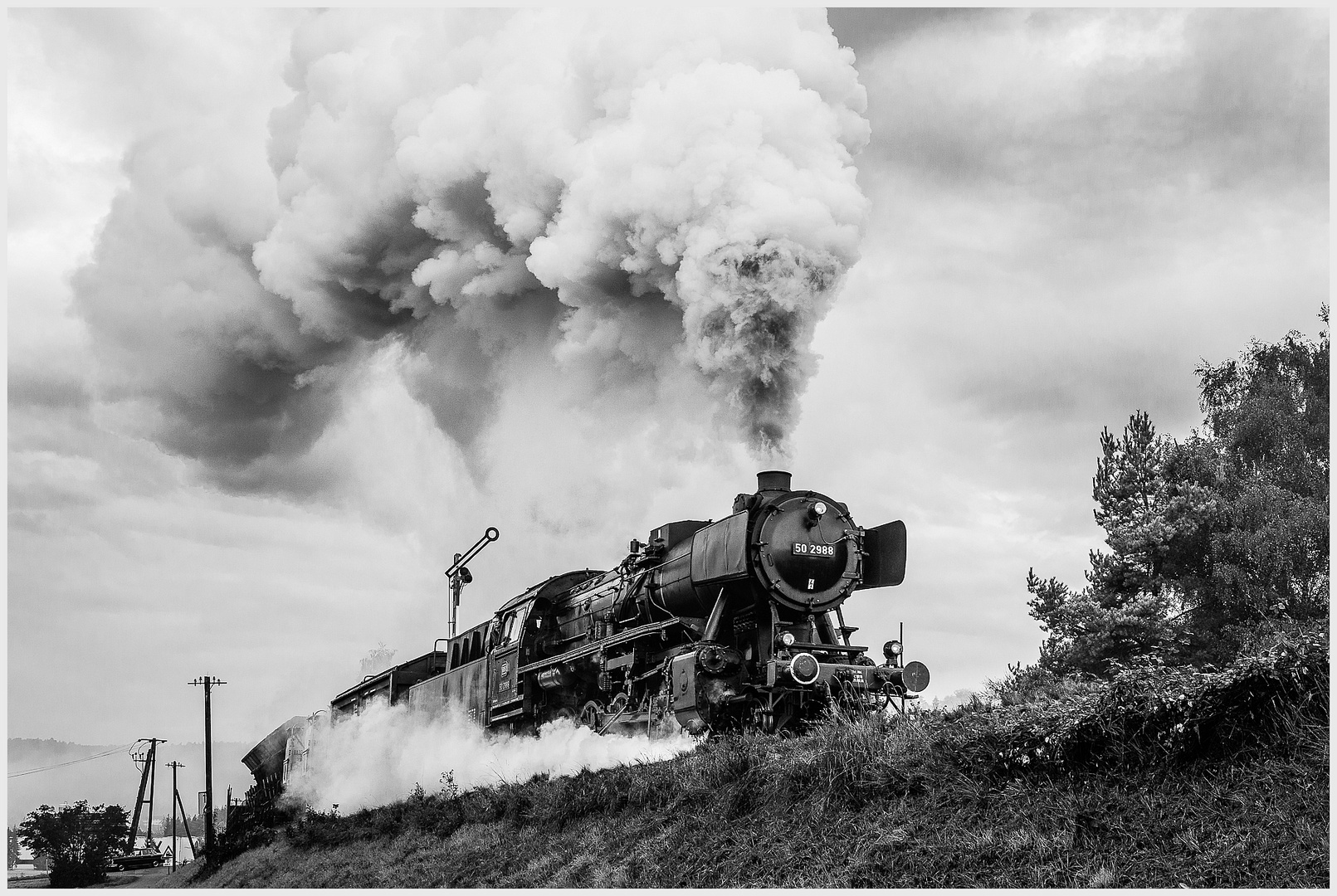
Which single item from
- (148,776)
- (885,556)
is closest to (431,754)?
(885,556)

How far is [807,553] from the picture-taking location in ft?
44.5

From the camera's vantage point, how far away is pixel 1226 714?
651 centimetres

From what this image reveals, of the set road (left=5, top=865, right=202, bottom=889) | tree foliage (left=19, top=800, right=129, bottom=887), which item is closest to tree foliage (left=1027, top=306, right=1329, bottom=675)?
road (left=5, top=865, right=202, bottom=889)

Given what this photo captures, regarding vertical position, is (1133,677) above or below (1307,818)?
above

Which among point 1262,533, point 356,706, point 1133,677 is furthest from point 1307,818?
point 356,706

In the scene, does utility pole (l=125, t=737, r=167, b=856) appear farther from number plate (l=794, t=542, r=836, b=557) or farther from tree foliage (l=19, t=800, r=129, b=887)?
number plate (l=794, t=542, r=836, b=557)

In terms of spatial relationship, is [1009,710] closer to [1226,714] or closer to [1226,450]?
[1226,714]

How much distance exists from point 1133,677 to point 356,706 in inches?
818

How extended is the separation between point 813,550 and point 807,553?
0.11 m

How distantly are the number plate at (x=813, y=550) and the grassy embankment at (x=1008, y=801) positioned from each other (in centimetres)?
355

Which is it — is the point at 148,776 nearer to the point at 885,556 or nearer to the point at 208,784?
the point at 208,784

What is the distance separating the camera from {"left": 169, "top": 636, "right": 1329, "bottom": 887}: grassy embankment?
5961 millimetres

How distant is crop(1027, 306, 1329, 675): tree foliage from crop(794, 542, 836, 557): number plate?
34.2ft

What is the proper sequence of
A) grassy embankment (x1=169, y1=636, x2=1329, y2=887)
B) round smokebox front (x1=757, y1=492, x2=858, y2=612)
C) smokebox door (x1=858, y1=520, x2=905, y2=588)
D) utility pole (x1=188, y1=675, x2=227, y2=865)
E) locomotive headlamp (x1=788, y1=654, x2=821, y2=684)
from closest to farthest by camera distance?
grassy embankment (x1=169, y1=636, x2=1329, y2=887) < locomotive headlamp (x1=788, y1=654, x2=821, y2=684) < round smokebox front (x1=757, y1=492, x2=858, y2=612) < smokebox door (x1=858, y1=520, x2=905, y2=588) < utility pole (x1=188, y1=675, x2=227, y2=865)
